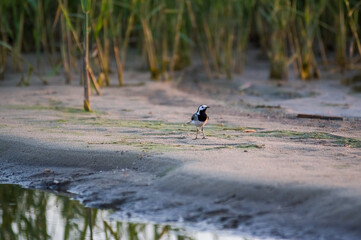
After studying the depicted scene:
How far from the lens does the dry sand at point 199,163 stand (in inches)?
148

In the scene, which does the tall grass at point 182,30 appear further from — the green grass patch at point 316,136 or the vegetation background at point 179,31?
the green grass patch at point 316,136

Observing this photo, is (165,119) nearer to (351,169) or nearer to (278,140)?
(278,140)

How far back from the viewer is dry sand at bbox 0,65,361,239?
3771mm

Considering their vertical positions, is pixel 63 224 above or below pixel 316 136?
below

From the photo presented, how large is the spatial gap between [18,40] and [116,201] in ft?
19.5

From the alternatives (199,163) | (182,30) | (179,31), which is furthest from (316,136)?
(182,30)

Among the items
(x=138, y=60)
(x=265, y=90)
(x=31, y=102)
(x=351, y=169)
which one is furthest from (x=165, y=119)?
(x=138, y=60)

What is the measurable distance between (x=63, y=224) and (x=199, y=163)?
3.25 ft

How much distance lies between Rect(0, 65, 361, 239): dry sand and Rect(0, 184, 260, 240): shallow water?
0.31ft

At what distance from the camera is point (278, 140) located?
539 centimetres

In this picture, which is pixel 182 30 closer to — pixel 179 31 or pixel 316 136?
pixel 179 31

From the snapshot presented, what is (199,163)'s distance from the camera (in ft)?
14.7

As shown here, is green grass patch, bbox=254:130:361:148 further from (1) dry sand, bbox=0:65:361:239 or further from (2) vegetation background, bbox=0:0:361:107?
(2) vegetation background, bbox=0:0:361:107

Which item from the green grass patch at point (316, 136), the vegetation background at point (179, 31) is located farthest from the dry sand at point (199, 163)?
the vegetation background at point (179, 31)
